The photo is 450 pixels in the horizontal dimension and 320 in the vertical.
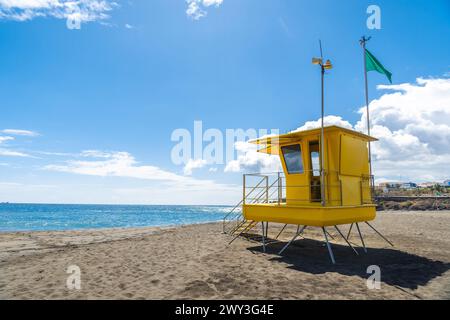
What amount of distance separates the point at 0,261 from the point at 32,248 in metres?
3.27

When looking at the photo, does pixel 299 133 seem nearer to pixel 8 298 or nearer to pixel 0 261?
pixel 8 298

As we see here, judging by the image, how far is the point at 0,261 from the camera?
32.7 feet

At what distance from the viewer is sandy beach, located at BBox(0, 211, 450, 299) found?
20.8ft

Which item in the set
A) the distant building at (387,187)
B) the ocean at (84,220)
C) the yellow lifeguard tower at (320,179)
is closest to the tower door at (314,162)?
the yellow lifeguard tower at (320,179)

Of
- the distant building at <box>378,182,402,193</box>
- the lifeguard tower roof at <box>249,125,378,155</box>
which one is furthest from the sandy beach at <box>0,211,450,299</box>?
the distant building at <box>378,182,402,193</box>

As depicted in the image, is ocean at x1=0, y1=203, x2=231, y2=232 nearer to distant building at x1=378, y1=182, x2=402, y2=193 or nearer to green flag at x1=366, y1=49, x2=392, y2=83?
green flag at x1=366, y1=49, x2=392, y2=83

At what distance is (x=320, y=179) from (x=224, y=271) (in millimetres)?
4812

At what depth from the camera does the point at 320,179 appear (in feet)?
33.8

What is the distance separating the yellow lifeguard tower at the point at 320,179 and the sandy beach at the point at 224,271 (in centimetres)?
145

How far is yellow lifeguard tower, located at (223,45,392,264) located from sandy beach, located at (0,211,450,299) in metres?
1.45

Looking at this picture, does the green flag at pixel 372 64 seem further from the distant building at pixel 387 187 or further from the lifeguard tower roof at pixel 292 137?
the distant building at pixel 387 187
